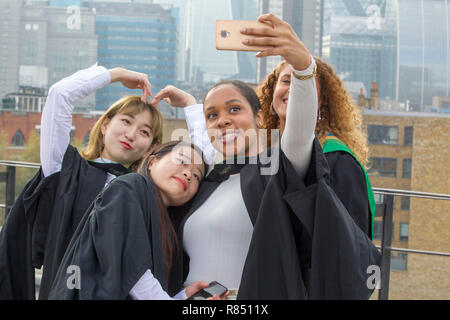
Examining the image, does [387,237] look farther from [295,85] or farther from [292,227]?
[295,85]

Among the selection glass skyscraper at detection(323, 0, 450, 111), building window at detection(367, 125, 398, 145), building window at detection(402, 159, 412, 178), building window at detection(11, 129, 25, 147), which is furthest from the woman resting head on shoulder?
building window at detection(11, 129, 25, 147)

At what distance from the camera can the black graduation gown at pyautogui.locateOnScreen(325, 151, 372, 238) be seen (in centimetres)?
129

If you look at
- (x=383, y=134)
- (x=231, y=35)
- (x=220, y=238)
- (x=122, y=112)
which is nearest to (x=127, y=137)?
(x=122, y=112)

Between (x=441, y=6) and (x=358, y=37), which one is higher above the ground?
(x=441, y=6)

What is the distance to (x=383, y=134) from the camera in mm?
28000

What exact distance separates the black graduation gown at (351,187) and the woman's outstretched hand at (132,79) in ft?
2.26

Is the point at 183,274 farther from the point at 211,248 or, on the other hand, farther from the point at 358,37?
the point at 358,37

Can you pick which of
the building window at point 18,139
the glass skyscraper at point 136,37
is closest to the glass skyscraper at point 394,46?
the glass skyscraper at point 136,37

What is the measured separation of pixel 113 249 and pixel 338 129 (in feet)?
2.75

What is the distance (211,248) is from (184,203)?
0.58 feet

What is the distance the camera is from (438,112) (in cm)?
2855
